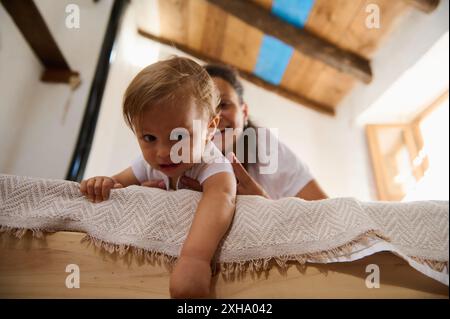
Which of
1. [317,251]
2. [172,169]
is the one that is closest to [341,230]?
[317,251]

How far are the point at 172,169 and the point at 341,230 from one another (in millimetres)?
274

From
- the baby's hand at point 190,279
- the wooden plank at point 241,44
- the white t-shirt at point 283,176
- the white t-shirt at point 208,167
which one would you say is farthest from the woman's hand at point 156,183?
the wooden plank at point 241,44

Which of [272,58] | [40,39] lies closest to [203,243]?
[40,39]

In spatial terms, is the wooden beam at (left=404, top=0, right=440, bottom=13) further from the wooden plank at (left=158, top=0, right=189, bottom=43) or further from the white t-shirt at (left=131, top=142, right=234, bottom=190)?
the white t-shirt at (left=131, top=142, right=234, bottom=190)

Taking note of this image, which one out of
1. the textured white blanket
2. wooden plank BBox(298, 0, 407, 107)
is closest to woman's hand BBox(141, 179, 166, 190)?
the textured white blanket

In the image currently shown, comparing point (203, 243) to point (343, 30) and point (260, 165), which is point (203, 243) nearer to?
point (260, 165)

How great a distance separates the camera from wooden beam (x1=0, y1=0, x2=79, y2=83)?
0.90m

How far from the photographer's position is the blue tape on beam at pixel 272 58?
1.79 meters

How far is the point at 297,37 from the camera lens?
1.67 meters

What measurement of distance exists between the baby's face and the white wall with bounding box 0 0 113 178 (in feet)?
1.73

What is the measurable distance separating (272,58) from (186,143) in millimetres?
1610

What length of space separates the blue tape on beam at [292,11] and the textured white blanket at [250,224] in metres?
1.06

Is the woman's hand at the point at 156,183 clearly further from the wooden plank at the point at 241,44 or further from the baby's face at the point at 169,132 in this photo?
the wooden plank at the point at 241,44
